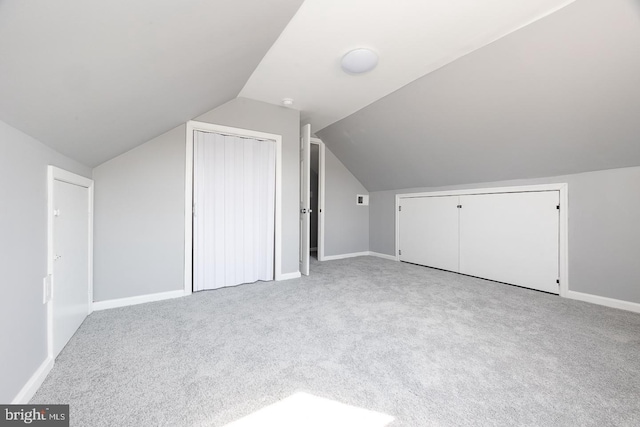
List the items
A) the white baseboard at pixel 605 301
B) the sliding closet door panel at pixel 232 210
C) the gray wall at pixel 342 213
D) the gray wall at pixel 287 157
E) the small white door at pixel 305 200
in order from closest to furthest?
the white baseboard at pixel 605 301 < the sliding closet door panel at pixel 232 210 < the gray wall at pixel 287 157 < the small white door at pixel 305 200 < the gray wall at pixel 342 213

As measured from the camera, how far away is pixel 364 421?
3.79 feet

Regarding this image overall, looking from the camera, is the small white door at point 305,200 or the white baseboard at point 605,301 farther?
the small white door at point 305,200

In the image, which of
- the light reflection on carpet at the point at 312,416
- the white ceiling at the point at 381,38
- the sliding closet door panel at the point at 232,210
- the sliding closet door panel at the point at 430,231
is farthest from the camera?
the sliding closet door panel at the point at 430,231

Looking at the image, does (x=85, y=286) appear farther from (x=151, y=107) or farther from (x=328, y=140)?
(x=328, y=140)

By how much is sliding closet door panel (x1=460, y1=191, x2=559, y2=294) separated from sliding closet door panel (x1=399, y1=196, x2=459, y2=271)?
16 cm

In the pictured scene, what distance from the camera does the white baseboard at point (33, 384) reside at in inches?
47.1

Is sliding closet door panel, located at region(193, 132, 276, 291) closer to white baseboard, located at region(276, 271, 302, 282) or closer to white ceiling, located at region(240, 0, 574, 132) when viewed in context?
white baseboard, located at region(276, 271, 302, 282)

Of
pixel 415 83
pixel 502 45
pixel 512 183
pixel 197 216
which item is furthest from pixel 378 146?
pixel 197 216

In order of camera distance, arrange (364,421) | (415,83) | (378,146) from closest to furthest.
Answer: (364,421), (415,83), (378,146)

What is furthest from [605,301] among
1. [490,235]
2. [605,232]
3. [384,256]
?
[384,256]

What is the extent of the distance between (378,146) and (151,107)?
3204 mm

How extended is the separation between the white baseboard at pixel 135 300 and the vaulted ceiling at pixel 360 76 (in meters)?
1.35

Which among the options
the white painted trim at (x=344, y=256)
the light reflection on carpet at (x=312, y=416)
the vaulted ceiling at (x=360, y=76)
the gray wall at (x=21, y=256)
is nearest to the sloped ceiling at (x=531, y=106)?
the vaulted ceiling at (x=360, y=76)

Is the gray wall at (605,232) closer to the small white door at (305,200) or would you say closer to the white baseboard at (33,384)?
the small white door at (305,200)
